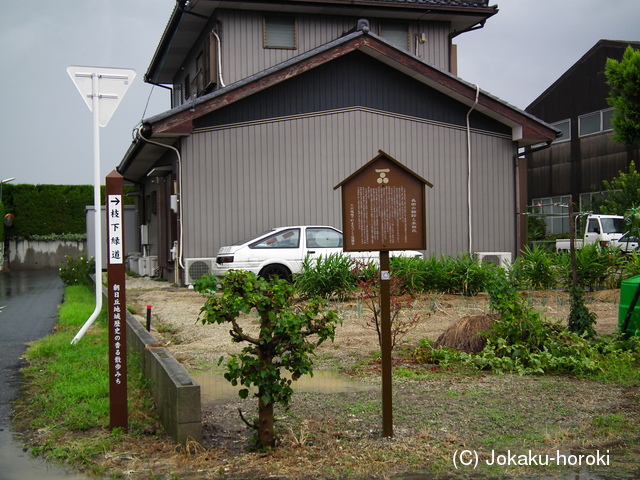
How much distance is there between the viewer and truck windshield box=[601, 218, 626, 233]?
90.4ft

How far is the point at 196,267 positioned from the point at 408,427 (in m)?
11.9

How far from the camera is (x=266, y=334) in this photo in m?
Answer: 5.03

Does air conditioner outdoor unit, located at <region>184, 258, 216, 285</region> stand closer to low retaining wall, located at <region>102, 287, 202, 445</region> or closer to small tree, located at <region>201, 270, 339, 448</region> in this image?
low retaining wall, located at <region>102, 287, 202, 445</region>

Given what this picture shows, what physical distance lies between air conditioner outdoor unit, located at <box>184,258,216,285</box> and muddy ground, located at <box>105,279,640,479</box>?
8.55 m

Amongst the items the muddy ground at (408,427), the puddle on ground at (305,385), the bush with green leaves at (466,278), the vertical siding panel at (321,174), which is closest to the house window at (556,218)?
the vertical siding panel at (321,174)

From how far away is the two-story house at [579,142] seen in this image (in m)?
34.3

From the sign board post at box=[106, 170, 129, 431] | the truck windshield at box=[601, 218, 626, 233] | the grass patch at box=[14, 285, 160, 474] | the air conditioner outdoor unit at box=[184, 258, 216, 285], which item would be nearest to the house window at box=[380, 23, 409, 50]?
the air conditioner outdoor unit at box=[184, 258, 216, 285]

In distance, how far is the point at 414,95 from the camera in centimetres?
1869

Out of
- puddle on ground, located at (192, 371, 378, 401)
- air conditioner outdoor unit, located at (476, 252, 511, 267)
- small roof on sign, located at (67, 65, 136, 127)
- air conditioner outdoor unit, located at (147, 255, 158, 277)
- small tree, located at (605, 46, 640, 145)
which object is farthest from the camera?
small tree, located at (605, 46, 640, 145)

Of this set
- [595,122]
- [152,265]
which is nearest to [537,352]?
[152,265]

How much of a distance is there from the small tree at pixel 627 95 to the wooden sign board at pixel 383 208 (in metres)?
23.6

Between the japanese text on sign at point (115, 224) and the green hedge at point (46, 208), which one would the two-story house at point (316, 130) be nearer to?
the japanese text on sign at point (115, 224)

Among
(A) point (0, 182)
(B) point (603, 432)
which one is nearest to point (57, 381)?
(B) point (603, 432)
